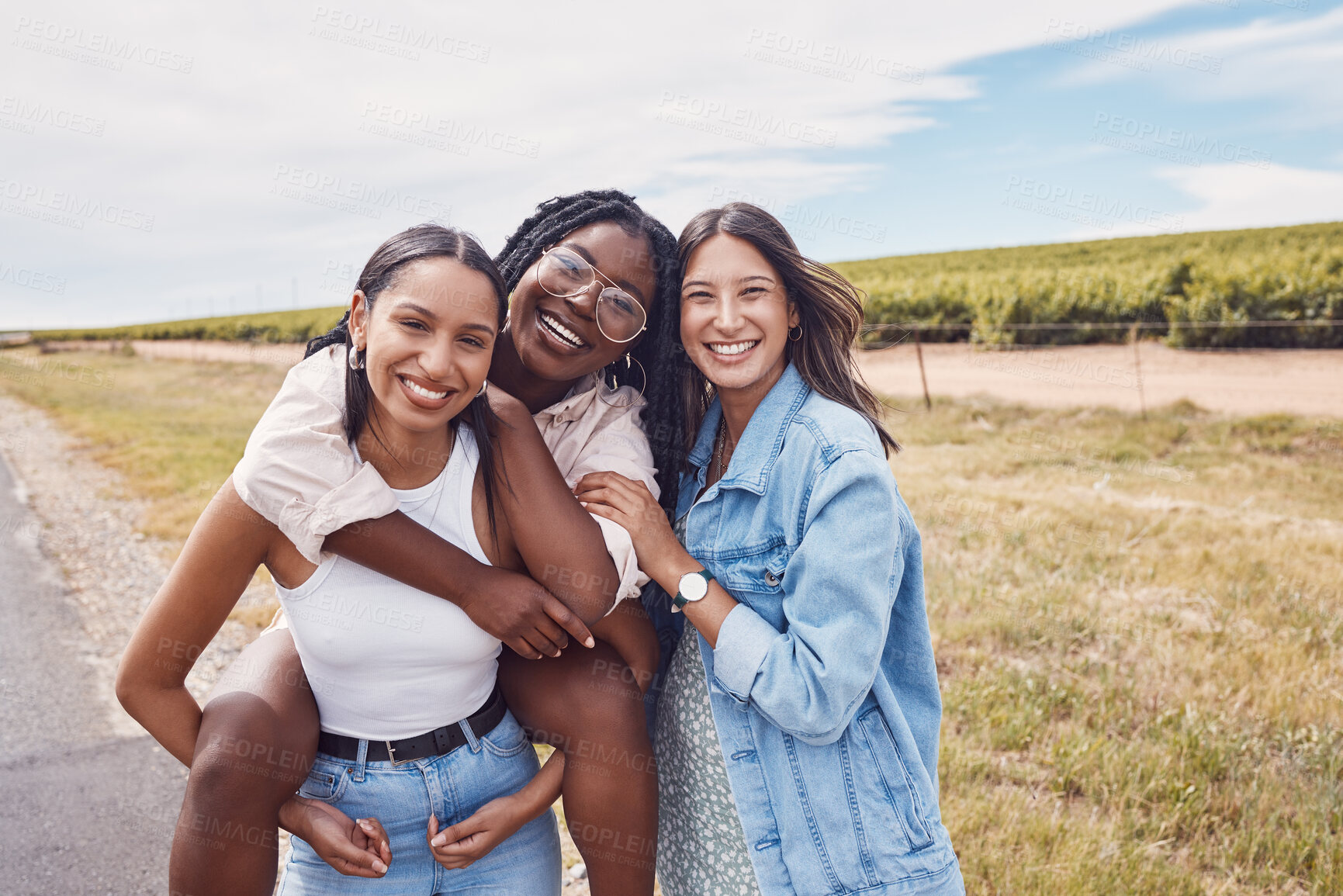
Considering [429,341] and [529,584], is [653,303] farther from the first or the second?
[529,584]

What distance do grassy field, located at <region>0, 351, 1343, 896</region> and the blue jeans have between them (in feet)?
6.80

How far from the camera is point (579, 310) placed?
2105 millimetres

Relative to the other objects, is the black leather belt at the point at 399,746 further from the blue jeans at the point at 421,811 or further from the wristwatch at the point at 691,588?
the wristwatch at the point at 691,588

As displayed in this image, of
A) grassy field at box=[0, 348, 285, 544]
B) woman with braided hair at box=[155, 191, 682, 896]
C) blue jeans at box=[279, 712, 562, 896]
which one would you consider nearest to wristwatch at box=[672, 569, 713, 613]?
woman with braided hair at box=[155, 191, 682, 896]

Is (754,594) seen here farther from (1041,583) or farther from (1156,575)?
(1156,575)

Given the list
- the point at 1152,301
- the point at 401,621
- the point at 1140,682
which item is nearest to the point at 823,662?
the point at 401,621

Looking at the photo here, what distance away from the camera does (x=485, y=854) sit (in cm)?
185

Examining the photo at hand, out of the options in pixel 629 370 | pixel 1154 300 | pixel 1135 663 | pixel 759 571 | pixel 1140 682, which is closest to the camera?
pixel 759 571

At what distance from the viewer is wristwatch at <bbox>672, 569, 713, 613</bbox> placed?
188 centimetres

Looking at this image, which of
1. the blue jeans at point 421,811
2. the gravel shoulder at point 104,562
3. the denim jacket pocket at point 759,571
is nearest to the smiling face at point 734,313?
the denim jacket pocket at point 759,571

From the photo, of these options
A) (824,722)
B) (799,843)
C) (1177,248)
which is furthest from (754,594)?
(1177,248)

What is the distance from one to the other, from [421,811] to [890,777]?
97 centimetres

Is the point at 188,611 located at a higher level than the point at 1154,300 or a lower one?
lower

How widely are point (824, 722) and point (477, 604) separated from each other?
726 mm
